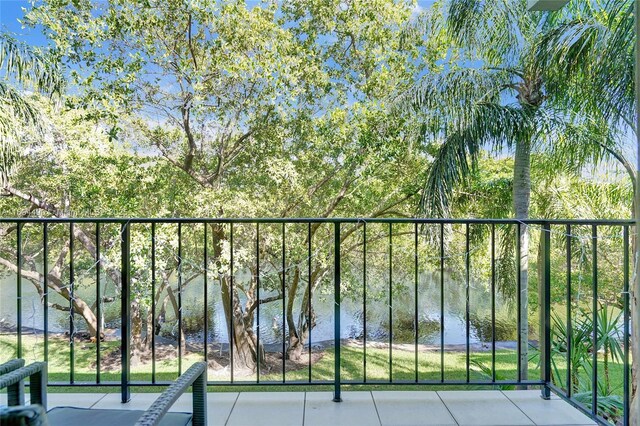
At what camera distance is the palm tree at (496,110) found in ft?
18.9

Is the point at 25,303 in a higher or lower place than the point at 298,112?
lower

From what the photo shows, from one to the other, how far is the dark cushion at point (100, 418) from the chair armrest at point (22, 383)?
0.37 feet

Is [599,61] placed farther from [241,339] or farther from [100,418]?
[241,339]

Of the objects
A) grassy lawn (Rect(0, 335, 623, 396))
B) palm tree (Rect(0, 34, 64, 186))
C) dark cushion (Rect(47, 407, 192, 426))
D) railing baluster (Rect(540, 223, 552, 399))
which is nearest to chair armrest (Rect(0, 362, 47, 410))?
dark cushion (Rect(47, 407, 192, 426))

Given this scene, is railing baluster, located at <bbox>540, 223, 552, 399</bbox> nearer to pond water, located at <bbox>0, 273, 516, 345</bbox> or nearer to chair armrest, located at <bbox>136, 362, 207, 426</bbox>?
chair armrest, located at <bbox>136, 362, 207, 426</bbox>

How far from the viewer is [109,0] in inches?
272

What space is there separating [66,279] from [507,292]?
957 centimetres

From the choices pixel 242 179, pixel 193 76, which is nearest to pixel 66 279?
pixel 242 179

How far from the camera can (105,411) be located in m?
1.44

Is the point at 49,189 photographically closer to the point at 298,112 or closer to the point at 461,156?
the point at 298,112

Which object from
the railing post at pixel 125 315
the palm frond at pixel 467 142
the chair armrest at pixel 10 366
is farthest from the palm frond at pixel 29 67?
the chair armrest at pixel 10 366

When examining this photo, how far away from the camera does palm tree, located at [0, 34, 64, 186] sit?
600cm

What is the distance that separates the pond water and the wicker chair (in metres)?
8.95

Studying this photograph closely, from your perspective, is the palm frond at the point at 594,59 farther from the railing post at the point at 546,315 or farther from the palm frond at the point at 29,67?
the palm frond at the point at 29,67
